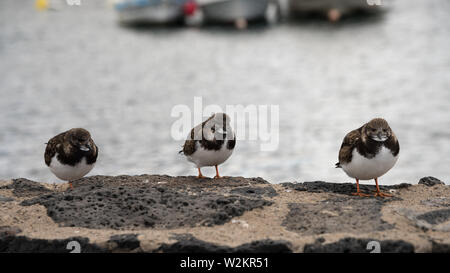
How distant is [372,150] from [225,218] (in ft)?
5.16

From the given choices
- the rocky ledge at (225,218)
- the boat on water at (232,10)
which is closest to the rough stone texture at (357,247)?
the rocky ledge at (225,218)

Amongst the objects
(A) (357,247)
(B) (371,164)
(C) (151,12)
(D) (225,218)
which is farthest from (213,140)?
(C) (151,12)

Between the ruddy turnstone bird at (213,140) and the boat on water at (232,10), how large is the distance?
36.2 m

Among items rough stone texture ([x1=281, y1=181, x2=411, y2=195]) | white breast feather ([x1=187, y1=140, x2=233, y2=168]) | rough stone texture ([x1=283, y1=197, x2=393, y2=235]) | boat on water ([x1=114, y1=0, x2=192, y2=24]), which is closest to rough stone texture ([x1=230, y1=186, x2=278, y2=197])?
rough stone texture ([x1=281, y1=181, x2=411, y2=195])

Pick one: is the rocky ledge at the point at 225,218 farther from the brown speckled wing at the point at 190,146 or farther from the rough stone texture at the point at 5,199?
the brown speckled wing at the point at 190,146

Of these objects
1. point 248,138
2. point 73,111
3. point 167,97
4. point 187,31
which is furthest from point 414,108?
point 187,31

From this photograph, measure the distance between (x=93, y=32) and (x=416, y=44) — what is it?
23105 millimetres

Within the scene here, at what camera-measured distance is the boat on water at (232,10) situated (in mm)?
42312

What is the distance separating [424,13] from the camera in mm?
45500

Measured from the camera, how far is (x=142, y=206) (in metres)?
5.32

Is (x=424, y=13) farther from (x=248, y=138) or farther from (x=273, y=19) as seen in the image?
(x=248, y=138)

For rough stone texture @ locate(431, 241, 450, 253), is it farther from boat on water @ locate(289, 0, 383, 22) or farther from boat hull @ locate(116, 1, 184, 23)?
boat on water @ locate(289, 0, 383, 22)

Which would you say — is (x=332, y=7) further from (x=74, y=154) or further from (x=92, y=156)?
(x=74, y=154)

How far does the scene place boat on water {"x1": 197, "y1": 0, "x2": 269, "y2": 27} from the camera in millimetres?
42312
